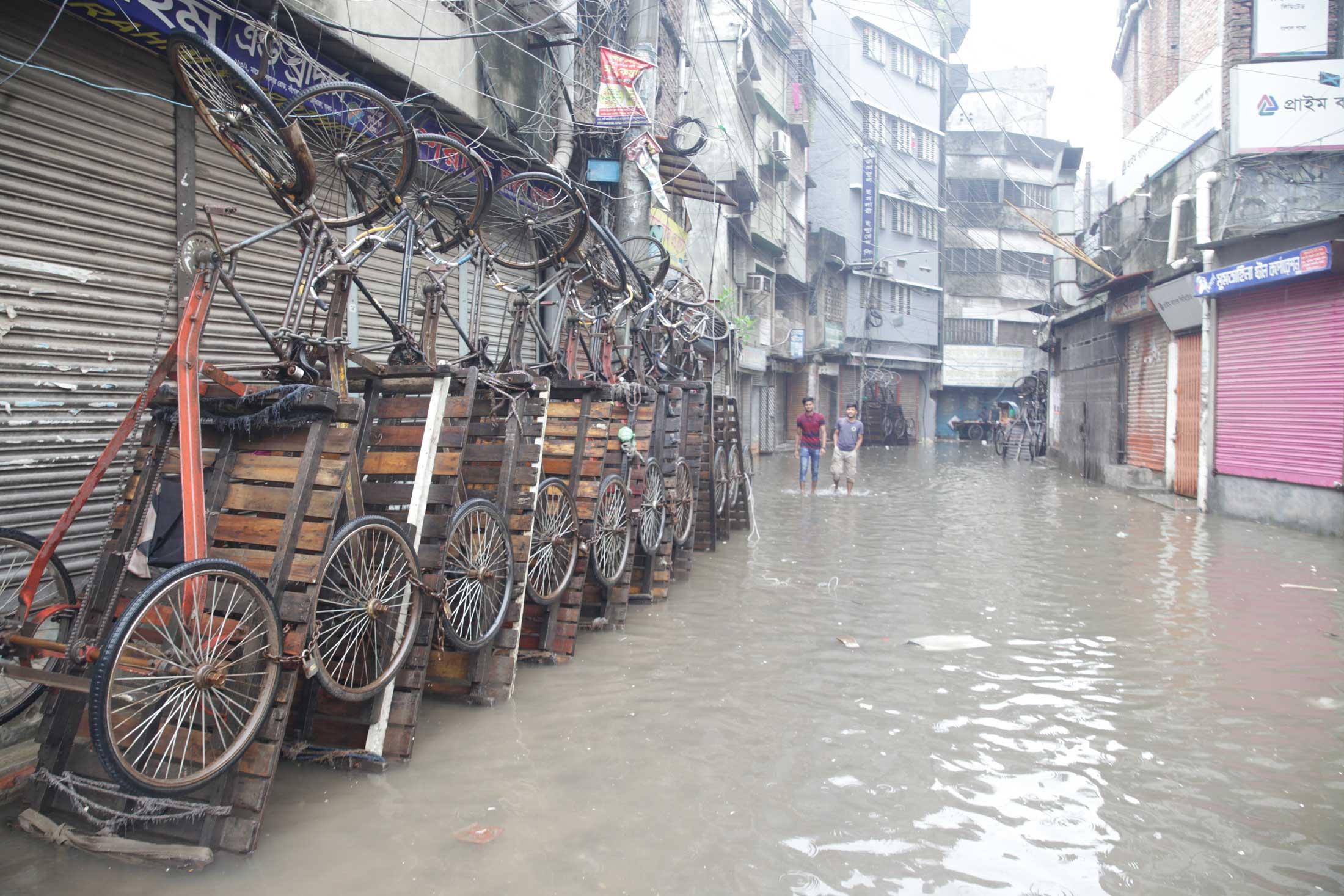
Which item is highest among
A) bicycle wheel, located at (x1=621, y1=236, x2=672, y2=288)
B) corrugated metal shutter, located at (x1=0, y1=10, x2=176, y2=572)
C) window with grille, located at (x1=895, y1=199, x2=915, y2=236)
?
window with grille, located at (x1=895, y1=199, x2=915, y2=236)

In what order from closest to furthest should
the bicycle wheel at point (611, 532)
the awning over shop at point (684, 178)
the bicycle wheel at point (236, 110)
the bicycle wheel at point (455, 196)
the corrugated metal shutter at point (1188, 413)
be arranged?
the bicycle wheel at point (236, 110) → the bicycle wheel at point (455, 196) → the bicycle wheel at point (611, 532) → the awning over shop at point (684, 178) → the corrugated metal shutter at point (1188, 413)

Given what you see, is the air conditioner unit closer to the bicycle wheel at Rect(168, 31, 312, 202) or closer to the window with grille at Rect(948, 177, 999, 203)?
the window with grille at Rect(948, 177, 999, 203)

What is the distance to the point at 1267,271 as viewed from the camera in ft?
41.0

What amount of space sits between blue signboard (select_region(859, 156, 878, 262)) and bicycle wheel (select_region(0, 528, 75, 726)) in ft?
123

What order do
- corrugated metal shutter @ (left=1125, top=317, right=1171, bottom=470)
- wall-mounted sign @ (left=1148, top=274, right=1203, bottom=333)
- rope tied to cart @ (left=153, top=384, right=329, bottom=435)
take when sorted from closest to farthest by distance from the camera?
1. rope tied to cart @ (left=153, top=384, right=329, bottom=435)
2. wall-mounted sign @ (left=1148, top=274, right=1203, bottom=333)
3. corrugated metal shutter @ (left=1125, top=317, right=1171, bottom=470)

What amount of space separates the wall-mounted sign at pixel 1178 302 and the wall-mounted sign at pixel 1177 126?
256 centimetres

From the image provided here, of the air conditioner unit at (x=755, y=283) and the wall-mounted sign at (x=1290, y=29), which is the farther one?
the air conditioner unit at (x=755, y=283)

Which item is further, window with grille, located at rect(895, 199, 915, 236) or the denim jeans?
window with grille, located at rect(895, 199, 915, 236)

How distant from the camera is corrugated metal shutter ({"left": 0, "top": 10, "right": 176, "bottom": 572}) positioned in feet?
16.8

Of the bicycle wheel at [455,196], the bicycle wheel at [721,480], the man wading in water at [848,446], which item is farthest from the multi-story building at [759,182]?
the bicycle wheel at [455,196]

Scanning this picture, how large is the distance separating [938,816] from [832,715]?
1169 millimetres

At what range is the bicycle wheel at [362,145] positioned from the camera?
4863mm

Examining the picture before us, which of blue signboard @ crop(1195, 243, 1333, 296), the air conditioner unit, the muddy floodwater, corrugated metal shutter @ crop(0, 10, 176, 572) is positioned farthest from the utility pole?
the air conditioner unit

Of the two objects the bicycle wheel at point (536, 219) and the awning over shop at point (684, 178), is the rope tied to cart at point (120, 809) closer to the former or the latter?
the bicycle wheel at point (536, 219)
